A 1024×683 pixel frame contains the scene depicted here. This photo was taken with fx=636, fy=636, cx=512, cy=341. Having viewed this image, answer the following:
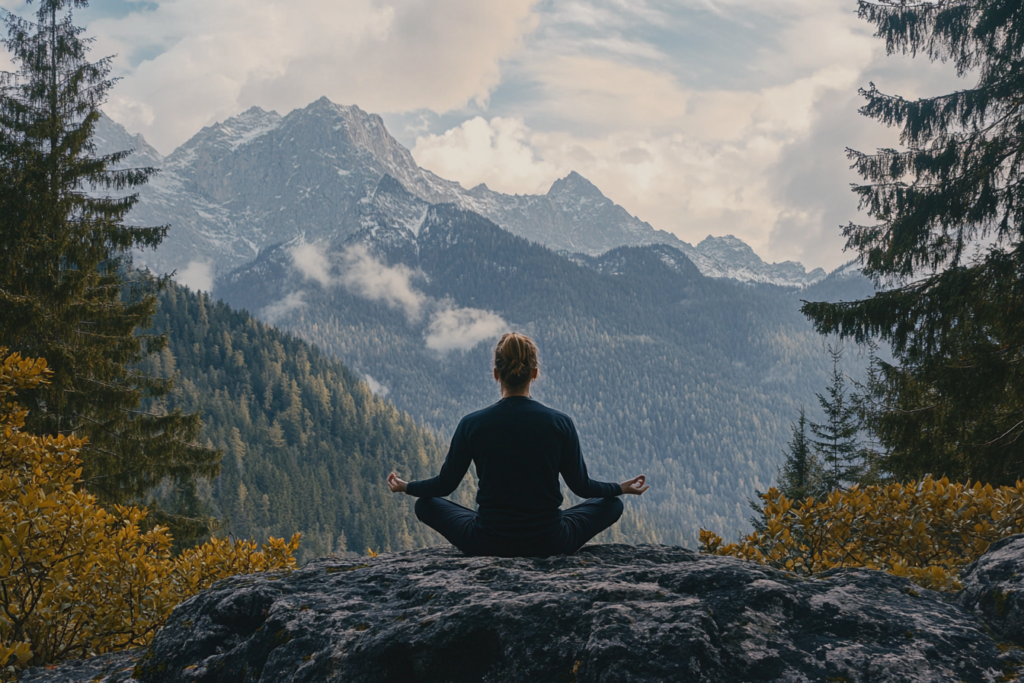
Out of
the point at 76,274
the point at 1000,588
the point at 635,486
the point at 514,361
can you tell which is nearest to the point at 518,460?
the point at 514,361

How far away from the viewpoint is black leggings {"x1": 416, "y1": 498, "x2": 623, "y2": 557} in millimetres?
4316

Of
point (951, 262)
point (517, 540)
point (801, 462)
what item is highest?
point (951, 262)

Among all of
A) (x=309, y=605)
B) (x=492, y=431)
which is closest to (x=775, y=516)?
(x=492, y=431)

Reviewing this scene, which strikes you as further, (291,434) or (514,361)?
(291,434)

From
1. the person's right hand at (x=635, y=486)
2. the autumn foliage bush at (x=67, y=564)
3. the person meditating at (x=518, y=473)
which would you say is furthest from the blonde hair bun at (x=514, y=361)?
the autumn foliage bush at (x=67, y=564)

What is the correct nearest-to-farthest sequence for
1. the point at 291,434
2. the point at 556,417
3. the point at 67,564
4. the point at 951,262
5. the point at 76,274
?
the point at 67,564, the point at 556,417, the point at 951,262, the point at 76,274, the point at 291,434

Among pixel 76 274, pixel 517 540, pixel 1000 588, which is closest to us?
pixel 1000 588

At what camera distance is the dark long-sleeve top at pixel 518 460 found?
4305 mm

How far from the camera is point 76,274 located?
11750 mm

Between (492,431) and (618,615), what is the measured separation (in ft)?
5.66

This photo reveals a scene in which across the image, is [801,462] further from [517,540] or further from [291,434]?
[291,434]

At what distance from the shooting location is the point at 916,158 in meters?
10.8

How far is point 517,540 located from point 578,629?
4.53 feet

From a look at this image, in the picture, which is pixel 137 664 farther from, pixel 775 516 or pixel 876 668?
pixel 775 516
